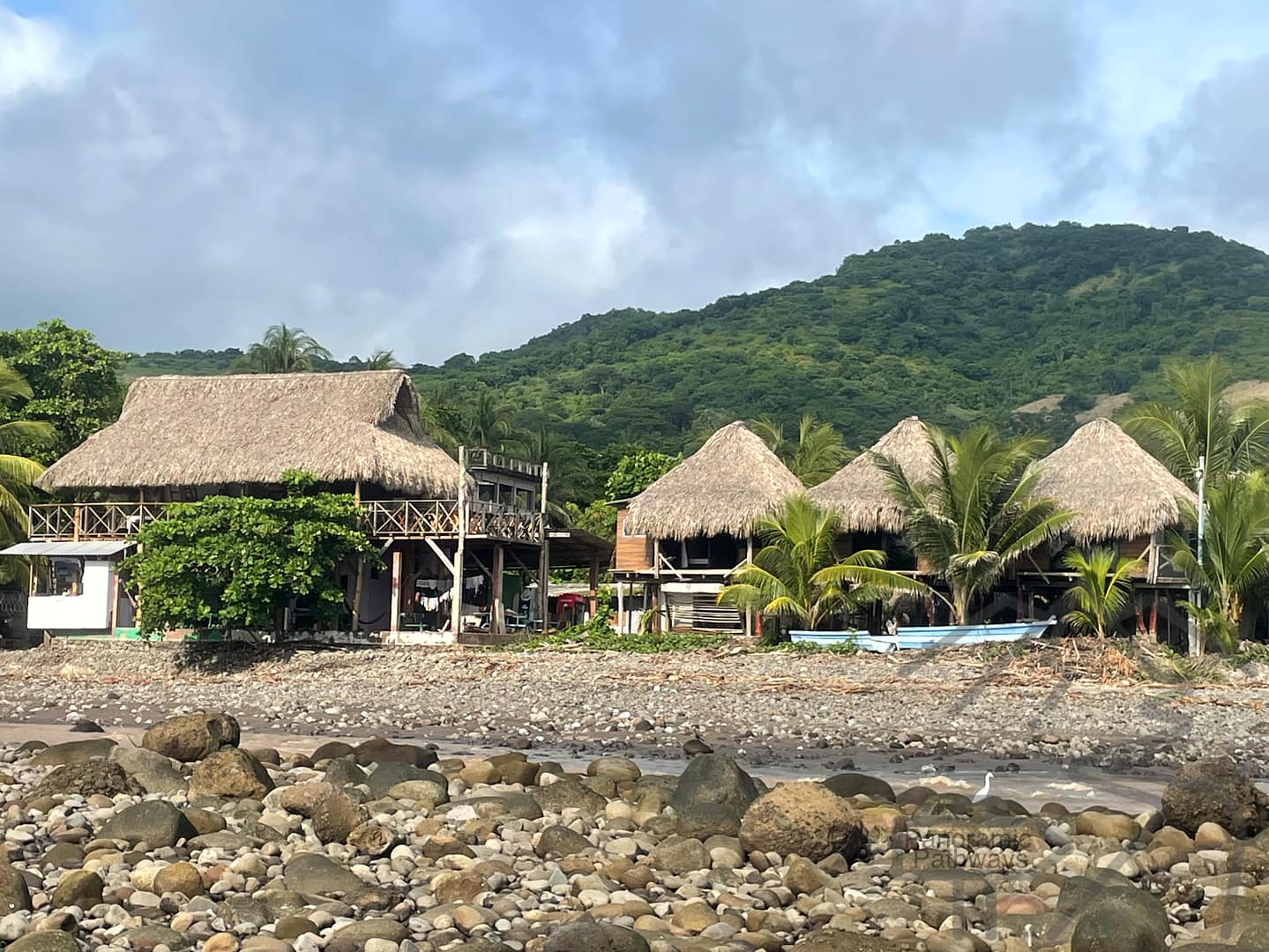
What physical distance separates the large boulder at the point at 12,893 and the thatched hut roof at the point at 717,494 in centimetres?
1882

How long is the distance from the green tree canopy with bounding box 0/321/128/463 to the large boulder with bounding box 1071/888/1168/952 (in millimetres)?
27382

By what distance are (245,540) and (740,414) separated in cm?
4022

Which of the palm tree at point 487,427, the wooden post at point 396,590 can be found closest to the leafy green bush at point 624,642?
the wooden post at point 396,590

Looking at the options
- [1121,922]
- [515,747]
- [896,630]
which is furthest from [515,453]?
[1121,922]

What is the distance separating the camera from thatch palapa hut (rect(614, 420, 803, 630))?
26094 mm

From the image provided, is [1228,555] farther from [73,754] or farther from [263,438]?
[263,438]

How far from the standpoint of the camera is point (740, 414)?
203ft

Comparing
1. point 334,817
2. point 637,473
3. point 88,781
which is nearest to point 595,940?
point 334,817

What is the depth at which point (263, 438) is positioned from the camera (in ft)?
91.0

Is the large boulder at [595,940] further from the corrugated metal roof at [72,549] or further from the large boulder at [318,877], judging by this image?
the corrugated metal roof at [72,549]

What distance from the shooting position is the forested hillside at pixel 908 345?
213ft

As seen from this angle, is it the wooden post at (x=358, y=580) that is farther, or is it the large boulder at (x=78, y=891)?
the wooden post at (x=358, y=580)

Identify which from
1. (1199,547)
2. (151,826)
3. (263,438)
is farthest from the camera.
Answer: (263,438)

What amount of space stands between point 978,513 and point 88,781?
1583 centimetres
